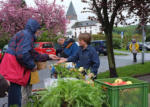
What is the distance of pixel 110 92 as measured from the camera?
262 centimetres

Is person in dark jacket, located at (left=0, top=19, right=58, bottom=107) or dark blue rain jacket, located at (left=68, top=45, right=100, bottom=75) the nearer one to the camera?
person in dark jacket, located at (left=0, top=19, right=58, bottom=107)

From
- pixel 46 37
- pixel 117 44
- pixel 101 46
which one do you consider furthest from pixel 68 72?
pixel 117 44

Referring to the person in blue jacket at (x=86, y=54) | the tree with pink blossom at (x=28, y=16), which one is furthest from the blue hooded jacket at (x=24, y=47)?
the tree with pink blossom at (x=28, y=16)

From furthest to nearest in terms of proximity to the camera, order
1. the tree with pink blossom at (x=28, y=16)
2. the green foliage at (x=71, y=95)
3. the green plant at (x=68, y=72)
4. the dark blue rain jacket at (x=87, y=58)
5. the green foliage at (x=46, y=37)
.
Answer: the green foliage at (x=46, y=37) → the tree with pink blossom at (x=28, y=16) → the dark blue rain jacket at (x=87, y=58) → the green plant at (x=68, y=72) → the green foliage at (x=71, y=95)

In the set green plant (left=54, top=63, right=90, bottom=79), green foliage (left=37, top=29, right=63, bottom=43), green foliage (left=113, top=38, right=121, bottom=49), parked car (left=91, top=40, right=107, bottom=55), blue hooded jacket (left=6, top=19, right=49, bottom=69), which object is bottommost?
green foliage (left=113, top=38, right=121, bottom=49)

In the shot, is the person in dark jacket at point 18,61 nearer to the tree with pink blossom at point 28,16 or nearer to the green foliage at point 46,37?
the tree with pink blossom at point 28,16

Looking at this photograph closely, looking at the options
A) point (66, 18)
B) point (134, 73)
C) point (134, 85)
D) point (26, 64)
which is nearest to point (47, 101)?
point (134, 85)

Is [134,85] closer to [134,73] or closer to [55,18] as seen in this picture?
[134,73]

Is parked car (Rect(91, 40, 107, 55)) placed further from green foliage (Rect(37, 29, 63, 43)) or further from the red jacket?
the red jacket

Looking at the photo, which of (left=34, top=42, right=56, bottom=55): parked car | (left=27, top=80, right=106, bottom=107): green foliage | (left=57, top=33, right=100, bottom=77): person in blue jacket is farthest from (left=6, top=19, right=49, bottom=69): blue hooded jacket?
(left=34, top=42, right=56, bottom=55): parked car

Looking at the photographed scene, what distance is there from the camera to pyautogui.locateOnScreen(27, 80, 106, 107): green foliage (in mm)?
2250

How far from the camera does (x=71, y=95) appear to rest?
7.38 feet

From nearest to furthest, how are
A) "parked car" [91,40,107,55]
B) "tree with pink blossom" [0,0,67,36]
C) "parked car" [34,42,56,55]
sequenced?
"parked car" [34,42,56,55] < "parked car" [91,40,107,55] < "tree with pink blossom" [0,0,67,36]

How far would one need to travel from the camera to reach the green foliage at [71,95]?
88.6 inches
